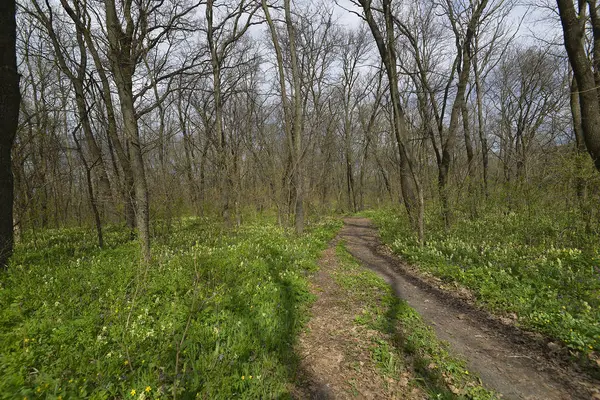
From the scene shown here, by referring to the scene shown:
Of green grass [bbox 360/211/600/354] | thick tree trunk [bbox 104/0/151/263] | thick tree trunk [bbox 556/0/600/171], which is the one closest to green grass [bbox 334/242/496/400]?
green grass [bbox 360/211/600/354]

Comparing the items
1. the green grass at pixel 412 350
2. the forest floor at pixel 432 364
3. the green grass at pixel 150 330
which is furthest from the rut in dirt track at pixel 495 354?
the green grass at pixel 150 330

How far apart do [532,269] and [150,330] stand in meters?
7.00

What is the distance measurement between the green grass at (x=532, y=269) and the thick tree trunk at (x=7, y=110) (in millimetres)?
9400

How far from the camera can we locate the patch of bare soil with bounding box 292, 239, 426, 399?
8.84 ft

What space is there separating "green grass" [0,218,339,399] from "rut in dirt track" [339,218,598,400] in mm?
2260

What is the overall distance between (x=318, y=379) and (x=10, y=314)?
418 centimetres

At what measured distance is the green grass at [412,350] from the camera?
8.89ft

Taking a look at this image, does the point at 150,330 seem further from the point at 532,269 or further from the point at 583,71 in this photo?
the point at 583,71

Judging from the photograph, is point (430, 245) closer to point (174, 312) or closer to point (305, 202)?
point (174, 312)

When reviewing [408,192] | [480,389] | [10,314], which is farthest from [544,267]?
[10,314]

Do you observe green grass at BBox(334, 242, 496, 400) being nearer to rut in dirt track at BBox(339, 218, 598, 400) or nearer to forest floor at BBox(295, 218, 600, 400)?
forest floor at BBox(295, 218, 600, 400)

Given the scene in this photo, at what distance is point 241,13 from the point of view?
11789 millimetres

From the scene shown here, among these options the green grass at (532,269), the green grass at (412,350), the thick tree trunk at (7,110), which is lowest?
the green grass at (412,350)

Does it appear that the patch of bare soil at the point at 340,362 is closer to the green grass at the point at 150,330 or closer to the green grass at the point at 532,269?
the green grass at the point at 150,330
